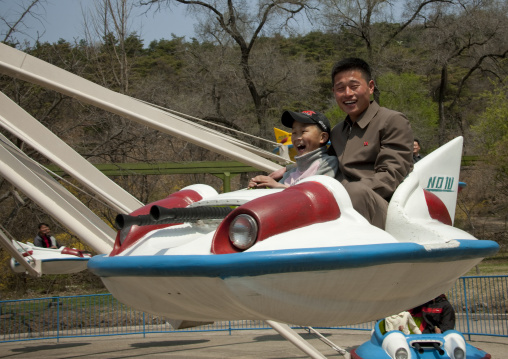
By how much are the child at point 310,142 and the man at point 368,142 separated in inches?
2.5

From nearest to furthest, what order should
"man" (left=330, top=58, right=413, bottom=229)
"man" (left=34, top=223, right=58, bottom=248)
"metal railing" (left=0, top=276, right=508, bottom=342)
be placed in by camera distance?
"man" (left=330, top=58, right=413, bottom=229) → "man" (left=34, top=223, right=58, bottom=248) → "metal railing" (left=0, top=276, right=508, bottom=342)

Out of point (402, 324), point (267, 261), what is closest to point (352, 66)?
point (267, 261)

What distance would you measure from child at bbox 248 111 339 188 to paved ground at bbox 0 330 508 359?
6.12m

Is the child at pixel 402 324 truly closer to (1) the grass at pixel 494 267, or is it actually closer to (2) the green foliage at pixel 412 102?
(1) the grass at pixel 494 267

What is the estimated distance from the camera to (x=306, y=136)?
3.50 metres

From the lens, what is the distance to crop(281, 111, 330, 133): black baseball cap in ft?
11.3

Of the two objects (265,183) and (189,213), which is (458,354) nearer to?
(265,183)

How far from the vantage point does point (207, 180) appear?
82.6ft

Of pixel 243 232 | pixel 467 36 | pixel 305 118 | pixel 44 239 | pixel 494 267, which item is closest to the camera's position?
pixel 243 232

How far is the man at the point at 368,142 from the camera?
3146 millimetres

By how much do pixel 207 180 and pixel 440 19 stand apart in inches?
467

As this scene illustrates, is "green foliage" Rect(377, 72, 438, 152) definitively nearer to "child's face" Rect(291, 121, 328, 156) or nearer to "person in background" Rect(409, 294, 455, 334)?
"person in background" Rect(409, 294, 455, 334)

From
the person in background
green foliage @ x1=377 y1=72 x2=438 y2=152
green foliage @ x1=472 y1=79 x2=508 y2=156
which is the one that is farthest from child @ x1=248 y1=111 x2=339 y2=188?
green foliage @ x1=377 y1=72 x2=438 y2=152

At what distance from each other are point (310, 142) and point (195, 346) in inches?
302
